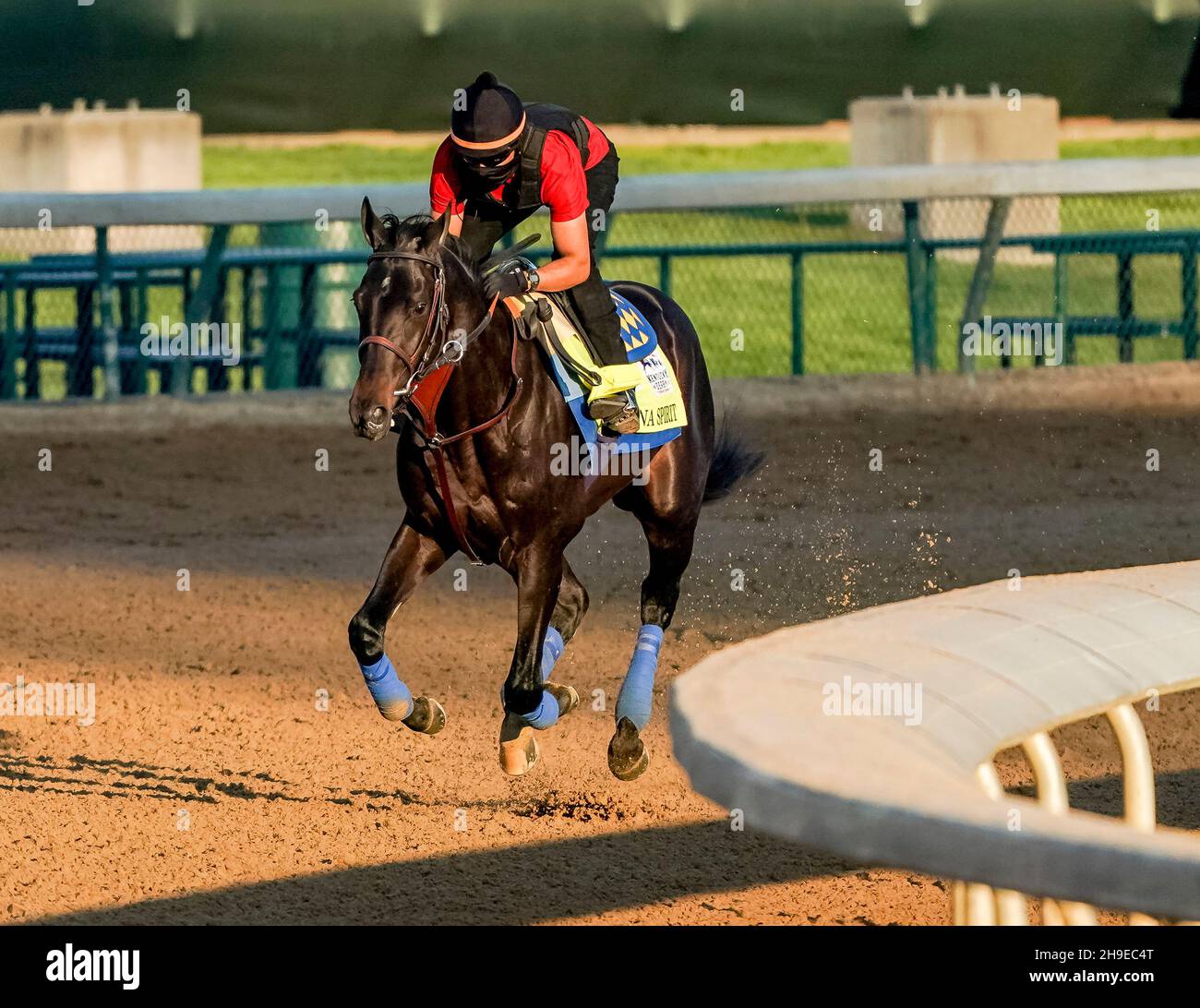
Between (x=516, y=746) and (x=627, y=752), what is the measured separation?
1.28 ft

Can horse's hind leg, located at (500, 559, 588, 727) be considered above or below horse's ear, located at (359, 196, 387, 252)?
below

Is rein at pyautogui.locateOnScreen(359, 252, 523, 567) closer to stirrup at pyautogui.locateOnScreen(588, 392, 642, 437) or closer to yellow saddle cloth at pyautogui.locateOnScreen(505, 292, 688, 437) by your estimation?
yellow saddle cloth at pyautogui.locateOnScreen(505, 292, 688, 437)

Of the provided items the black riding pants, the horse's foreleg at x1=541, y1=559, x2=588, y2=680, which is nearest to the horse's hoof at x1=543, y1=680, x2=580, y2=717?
the horse's foreleg at x1=541, y1=559, x2=588, y2=680

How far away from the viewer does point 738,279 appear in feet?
53.5

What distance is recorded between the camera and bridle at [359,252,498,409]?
4965mm

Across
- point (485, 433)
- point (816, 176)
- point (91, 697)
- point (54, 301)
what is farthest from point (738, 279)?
point (485, 433)

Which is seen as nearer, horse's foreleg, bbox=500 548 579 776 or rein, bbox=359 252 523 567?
rein, bbox=359 252 523 567

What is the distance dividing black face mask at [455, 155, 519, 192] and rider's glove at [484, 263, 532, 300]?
23cm

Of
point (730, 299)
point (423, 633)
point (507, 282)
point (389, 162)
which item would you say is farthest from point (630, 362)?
point (389, 162)

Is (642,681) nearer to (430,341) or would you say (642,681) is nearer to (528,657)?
(528,657)

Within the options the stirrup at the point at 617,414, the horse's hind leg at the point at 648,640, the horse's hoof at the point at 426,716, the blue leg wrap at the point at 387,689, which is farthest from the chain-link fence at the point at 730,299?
the blue leg wrap at the point at 387,689

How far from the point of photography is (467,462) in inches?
214

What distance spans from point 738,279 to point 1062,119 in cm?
1127
